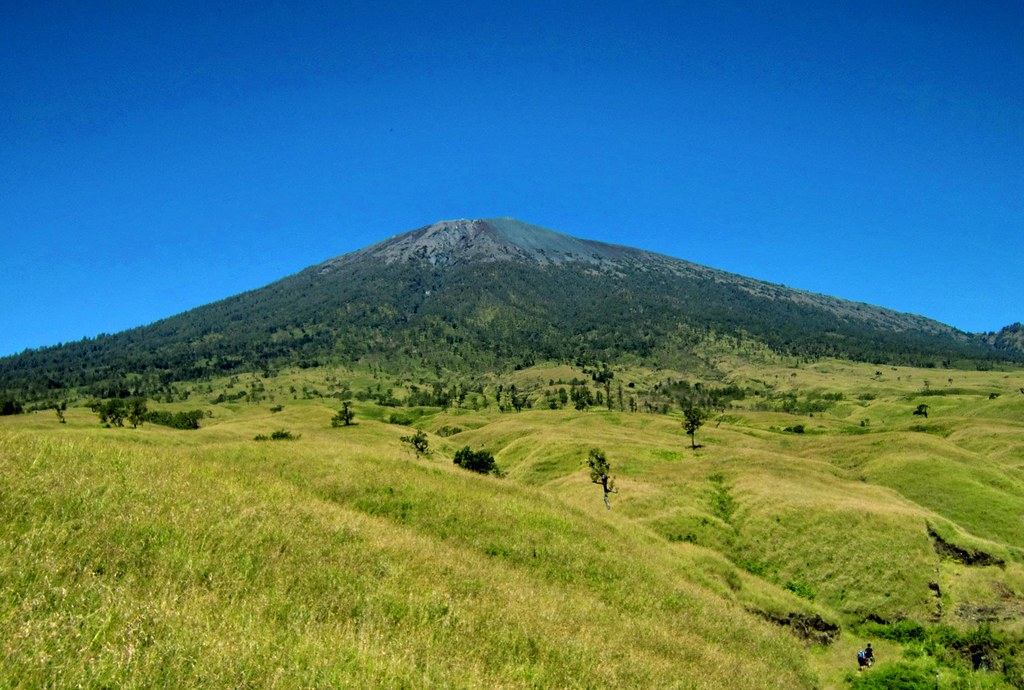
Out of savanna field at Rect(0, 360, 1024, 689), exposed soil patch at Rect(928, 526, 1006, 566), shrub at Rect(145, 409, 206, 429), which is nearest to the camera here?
savanna field at Rect(0, 360, 1024, 689)

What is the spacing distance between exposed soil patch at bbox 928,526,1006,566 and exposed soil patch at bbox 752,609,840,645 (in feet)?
45.0

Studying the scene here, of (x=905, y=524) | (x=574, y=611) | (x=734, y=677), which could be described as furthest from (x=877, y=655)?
(x=574, y=611)

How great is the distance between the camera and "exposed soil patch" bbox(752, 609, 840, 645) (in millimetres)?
29891

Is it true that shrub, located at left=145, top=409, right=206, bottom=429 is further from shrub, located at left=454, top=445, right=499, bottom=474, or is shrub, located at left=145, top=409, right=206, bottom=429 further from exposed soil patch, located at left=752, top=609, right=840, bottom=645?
exposed soil patch, located at left=752, top=609, right=840, bottom=645

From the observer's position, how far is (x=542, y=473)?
247ft

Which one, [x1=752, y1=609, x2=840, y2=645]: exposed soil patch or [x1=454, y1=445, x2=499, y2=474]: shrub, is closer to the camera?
[x1=752, y1=609, x2=840, y2=645]: exposed soil patch

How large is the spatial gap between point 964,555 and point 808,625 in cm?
1729

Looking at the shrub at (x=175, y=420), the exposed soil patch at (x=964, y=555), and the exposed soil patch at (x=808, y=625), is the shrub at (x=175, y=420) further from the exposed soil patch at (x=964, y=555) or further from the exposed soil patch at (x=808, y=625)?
the exposed soil patch at (x=964, y=555)

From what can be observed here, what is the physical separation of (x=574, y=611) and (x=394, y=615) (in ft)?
16.9

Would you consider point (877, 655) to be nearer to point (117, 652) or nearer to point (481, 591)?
point (481, 591)

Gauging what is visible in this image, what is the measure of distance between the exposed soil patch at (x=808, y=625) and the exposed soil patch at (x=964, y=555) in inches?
539

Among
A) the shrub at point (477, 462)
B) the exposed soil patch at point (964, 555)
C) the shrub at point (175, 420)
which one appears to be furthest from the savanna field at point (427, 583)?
the shrub at point (175, 420)

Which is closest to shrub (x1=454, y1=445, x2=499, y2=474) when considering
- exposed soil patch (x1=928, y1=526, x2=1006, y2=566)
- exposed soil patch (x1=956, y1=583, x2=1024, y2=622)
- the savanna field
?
the savanna field

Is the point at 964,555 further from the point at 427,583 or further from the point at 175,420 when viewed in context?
the point at 175,420
